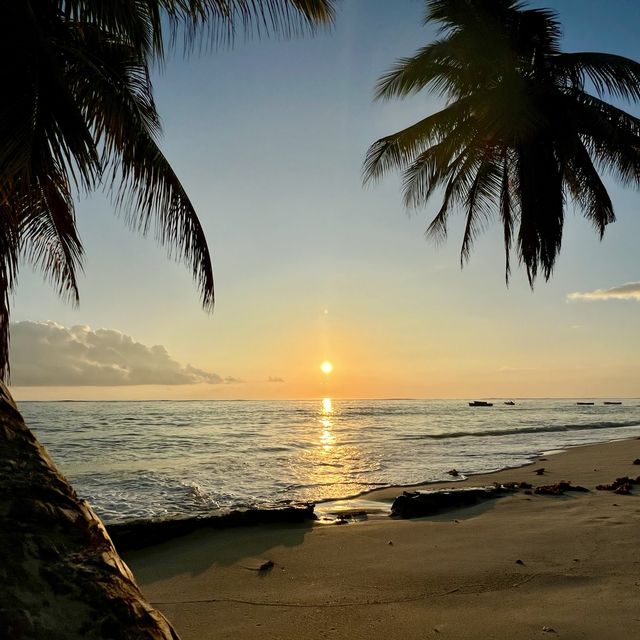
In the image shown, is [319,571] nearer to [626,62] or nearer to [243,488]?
[243,488]

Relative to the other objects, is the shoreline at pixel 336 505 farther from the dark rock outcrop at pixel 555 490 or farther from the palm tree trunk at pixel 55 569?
the palm tree trunk at pixel 55 569

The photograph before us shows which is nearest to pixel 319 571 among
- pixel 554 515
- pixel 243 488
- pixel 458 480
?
pixel 554 515

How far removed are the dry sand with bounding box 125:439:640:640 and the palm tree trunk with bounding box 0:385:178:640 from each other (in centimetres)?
207

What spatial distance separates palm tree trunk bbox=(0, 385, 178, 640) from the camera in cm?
136

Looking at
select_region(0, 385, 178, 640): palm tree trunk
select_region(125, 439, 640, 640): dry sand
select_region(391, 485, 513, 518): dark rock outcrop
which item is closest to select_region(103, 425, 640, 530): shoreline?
select_region(125, 439, 640, 640): dry sand

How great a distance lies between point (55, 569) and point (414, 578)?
3396mm

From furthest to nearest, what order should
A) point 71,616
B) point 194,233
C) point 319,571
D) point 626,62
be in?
point 626,62 → point 194,233 → point 319,571 → point 71,616

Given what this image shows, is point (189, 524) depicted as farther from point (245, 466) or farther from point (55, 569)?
point (245, 466)

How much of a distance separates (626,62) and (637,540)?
8.98m

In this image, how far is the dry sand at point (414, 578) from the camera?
3320 mm

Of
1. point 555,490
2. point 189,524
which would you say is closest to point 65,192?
point 189,524

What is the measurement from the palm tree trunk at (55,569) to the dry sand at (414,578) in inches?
81.4

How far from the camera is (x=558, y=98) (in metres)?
10.6

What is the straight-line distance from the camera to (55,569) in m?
1.50
